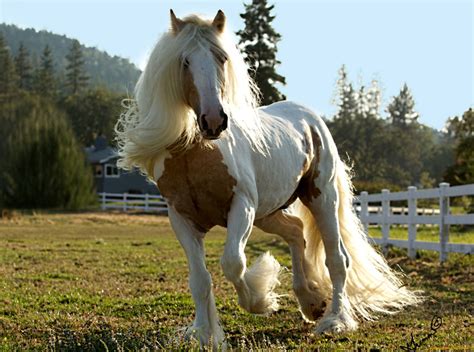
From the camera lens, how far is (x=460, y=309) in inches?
265

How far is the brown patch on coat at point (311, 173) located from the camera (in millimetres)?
6281

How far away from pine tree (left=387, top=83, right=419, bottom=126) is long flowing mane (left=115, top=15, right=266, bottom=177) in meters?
84.4

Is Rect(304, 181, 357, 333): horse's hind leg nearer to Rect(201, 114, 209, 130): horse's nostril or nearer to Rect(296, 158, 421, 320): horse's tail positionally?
Rect(296, 158, 421, 320): horse's tail

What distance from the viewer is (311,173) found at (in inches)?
251

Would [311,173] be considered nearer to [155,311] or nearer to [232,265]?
[232,265]

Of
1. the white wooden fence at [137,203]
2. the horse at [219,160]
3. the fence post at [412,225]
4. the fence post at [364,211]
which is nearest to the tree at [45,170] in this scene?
the white wooden fence at [137,203]

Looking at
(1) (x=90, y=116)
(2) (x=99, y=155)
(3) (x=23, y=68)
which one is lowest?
(2) (x=99, y=155)

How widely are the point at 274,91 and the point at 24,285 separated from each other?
32.0 metres

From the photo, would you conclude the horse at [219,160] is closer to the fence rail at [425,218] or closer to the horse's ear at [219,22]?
the horse's ear at [219,22]

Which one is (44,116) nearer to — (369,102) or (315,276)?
(369,102)

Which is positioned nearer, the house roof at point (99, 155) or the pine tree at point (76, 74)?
the house roof at point (99, 155)

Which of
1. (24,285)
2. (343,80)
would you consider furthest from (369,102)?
(24,285)

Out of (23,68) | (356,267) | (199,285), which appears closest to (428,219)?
(356,267)

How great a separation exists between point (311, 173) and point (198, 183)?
164 cm
